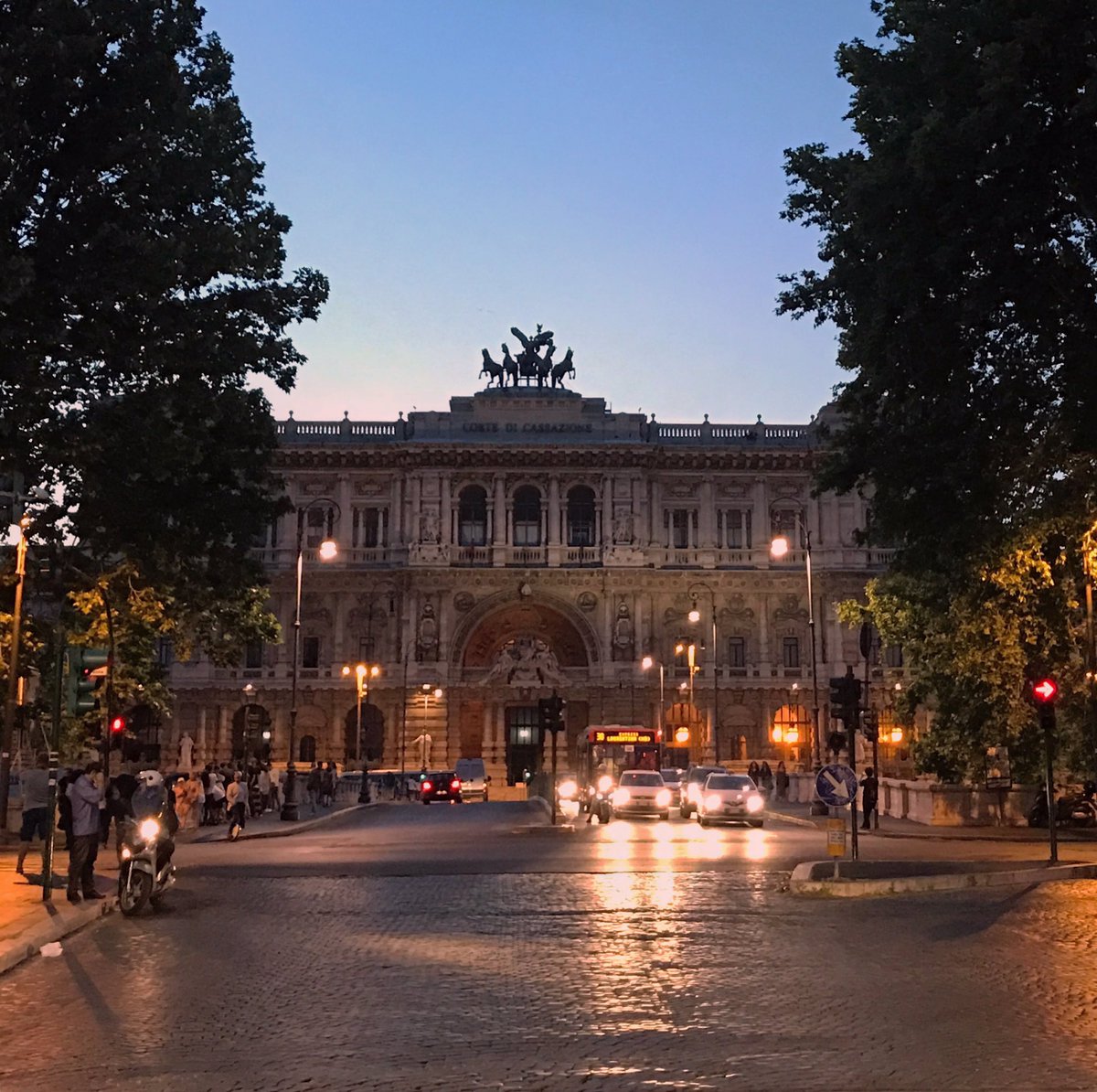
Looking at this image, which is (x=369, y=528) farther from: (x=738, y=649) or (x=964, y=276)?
(x=964, y=276)

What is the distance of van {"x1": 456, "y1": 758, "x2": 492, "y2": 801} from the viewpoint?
65.4 metres

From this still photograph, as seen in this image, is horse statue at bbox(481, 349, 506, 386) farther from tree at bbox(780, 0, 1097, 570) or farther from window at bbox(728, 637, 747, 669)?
tree at bbox(780, 0, 1097, 570)

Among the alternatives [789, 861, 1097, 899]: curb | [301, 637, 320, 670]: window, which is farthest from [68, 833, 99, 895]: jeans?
[301, 637, 320, 670]: window

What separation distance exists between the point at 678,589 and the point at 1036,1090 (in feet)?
239

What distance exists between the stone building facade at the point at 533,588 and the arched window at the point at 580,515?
0.12 m

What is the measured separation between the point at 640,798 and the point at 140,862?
26990 millimetres

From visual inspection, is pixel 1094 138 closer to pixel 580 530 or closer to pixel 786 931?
pixel 786 931

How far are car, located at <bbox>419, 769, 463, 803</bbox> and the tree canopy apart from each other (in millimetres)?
38760

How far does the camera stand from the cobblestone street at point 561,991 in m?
8.65

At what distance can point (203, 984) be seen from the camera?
11875 millimetres

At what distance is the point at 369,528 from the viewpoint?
82.2 metres

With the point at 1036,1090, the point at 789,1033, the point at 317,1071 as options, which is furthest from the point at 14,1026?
the point at 1036,1090

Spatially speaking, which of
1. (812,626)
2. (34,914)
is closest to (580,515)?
(812,626)

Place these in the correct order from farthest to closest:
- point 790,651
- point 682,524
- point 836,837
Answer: point 682,524, point 790,651, point 836,837
